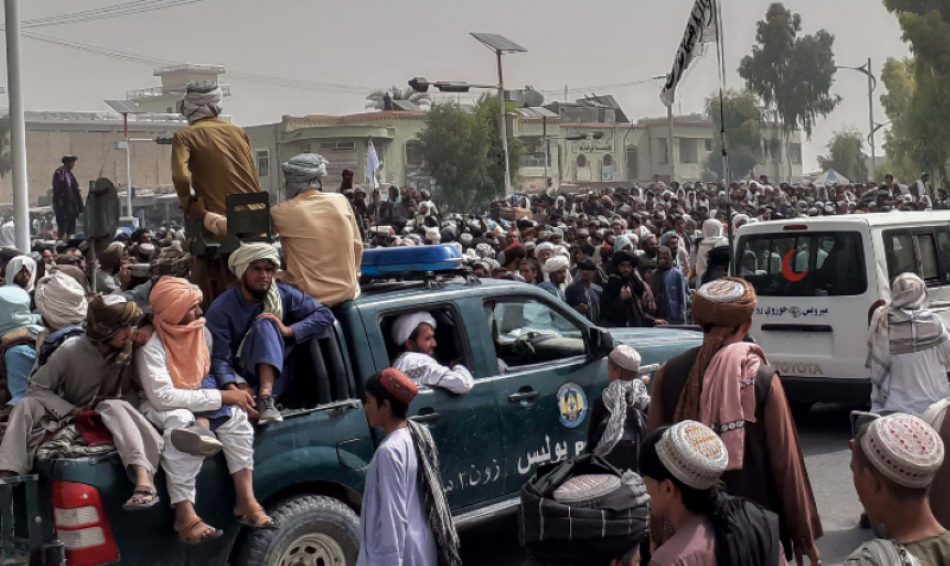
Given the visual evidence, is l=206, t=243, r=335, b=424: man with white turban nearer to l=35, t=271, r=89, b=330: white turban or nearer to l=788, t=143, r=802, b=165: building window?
l=35, t=271, r=89, b=330: white turban

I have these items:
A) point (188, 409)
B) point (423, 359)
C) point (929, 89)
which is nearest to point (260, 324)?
point (188, 409)

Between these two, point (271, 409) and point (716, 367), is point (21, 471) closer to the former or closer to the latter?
point (271, 409)

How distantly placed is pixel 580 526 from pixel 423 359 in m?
3.28

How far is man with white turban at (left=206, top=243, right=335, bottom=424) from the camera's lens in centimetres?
604

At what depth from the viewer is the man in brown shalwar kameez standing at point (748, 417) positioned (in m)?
4.62

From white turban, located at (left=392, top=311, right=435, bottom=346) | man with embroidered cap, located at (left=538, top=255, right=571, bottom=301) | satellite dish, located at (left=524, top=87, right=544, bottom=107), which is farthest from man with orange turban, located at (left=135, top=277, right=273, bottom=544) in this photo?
satellite dish, located at (left=524, top=87, right=544, bottom=107)

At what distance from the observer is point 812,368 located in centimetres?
1040

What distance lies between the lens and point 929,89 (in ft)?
169

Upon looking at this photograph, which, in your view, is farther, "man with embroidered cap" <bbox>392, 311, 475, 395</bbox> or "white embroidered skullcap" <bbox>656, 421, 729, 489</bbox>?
"man with embroidered cap" <bbox>392, 311, 475, 395</bbox>

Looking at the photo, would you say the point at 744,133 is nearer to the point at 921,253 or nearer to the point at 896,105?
the point at 896,105

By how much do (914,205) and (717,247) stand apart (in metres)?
13.8

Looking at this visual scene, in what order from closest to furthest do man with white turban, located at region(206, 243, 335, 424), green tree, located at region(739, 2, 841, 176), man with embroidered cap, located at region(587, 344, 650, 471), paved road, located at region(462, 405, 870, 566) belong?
1. man with white turban, located at region(206, 243, 335, 424)
2. man with embroidered cap, located at region(587, 344, 650, 471)
3. paved road, located at region(462, 405, 870, 566)
4. green tree, located at region(739, 2, 841, 176)

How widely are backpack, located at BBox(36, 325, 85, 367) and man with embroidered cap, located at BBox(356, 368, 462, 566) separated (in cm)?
185

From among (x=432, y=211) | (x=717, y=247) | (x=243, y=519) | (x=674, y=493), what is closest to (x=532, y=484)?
(x=674, y=493)
